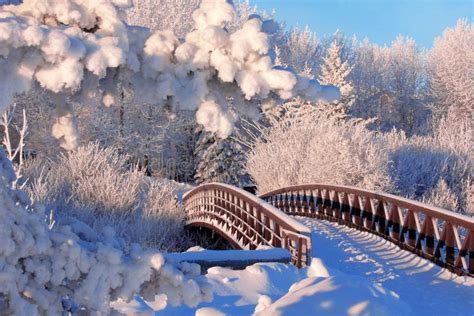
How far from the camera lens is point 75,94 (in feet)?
7.27

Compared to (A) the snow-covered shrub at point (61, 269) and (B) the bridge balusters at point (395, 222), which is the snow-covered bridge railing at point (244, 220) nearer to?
(B) the bridge balusters at point (395, 222)

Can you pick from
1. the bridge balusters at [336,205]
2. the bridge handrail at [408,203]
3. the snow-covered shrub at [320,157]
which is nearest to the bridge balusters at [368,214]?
the bridge handrail at [408,203]

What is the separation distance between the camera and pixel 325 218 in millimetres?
17234

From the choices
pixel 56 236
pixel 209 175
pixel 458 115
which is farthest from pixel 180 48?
pixel 458 115

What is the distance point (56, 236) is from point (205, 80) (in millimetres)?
804

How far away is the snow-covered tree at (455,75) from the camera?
40438 mm

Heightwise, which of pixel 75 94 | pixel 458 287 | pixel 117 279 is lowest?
pixel 458 287

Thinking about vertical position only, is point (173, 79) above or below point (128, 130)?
above

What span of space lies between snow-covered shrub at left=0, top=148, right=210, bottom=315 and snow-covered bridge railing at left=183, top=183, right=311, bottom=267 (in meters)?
6.69

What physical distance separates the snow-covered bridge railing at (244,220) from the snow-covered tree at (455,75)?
2361 centimetres

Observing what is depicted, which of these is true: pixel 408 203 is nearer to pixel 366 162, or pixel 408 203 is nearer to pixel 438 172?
pixel 366 162

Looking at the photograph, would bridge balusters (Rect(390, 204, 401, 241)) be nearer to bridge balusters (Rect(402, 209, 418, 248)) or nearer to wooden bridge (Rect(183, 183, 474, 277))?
wooden bridge (Rect(183, 183, 474, 277))

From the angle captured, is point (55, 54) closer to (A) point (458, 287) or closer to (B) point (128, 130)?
(A) point (458, 287)

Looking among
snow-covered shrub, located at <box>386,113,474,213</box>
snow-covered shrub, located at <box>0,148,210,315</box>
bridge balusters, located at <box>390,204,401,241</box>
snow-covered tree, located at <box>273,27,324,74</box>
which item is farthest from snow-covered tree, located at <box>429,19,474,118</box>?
snow-covered shrub, located at <box>0,148,210,315</box>
